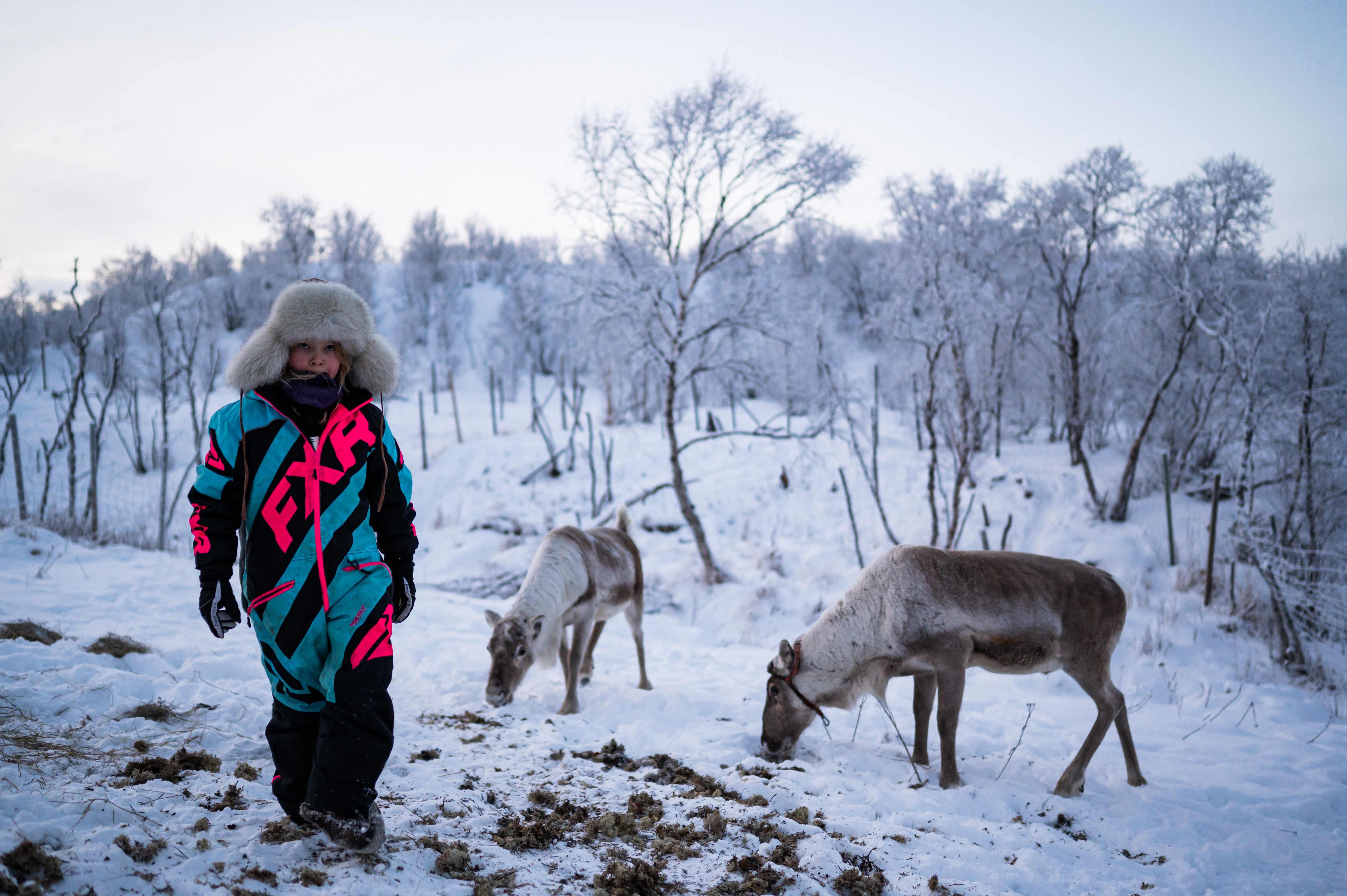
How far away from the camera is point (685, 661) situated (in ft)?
27.7

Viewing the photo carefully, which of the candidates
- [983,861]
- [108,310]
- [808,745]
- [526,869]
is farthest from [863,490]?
[108,310]

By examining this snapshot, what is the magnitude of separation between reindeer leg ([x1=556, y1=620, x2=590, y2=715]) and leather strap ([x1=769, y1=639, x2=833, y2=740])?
1.90 m

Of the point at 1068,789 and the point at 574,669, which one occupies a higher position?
the point at 574,669

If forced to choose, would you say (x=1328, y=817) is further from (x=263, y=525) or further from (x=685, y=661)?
(x=263, y=525)

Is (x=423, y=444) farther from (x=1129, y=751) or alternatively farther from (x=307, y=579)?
(x=1129, y=751)

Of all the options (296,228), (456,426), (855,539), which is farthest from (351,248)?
(855,539)

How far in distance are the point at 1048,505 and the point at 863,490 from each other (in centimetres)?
479

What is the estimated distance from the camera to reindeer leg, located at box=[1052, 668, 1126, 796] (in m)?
4.43

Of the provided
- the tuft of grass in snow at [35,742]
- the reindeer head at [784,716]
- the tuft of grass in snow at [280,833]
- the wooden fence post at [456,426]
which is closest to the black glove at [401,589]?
the tuft of grass in snow at [280,833]

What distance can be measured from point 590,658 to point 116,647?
13.0ft

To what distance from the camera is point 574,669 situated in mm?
6090

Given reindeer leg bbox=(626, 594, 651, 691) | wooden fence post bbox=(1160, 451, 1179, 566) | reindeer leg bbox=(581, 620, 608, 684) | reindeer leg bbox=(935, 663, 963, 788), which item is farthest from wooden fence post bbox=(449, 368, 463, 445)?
reindeer leg bbox=(935, 663, 963, 788)

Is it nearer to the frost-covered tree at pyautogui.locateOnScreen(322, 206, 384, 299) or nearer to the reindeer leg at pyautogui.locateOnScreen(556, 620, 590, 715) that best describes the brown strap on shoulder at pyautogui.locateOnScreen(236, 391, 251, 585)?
the reindeer leg at pyautogui.locateOnScreen(556, 620, 590, 715)

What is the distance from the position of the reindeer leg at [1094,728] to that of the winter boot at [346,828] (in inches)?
164
